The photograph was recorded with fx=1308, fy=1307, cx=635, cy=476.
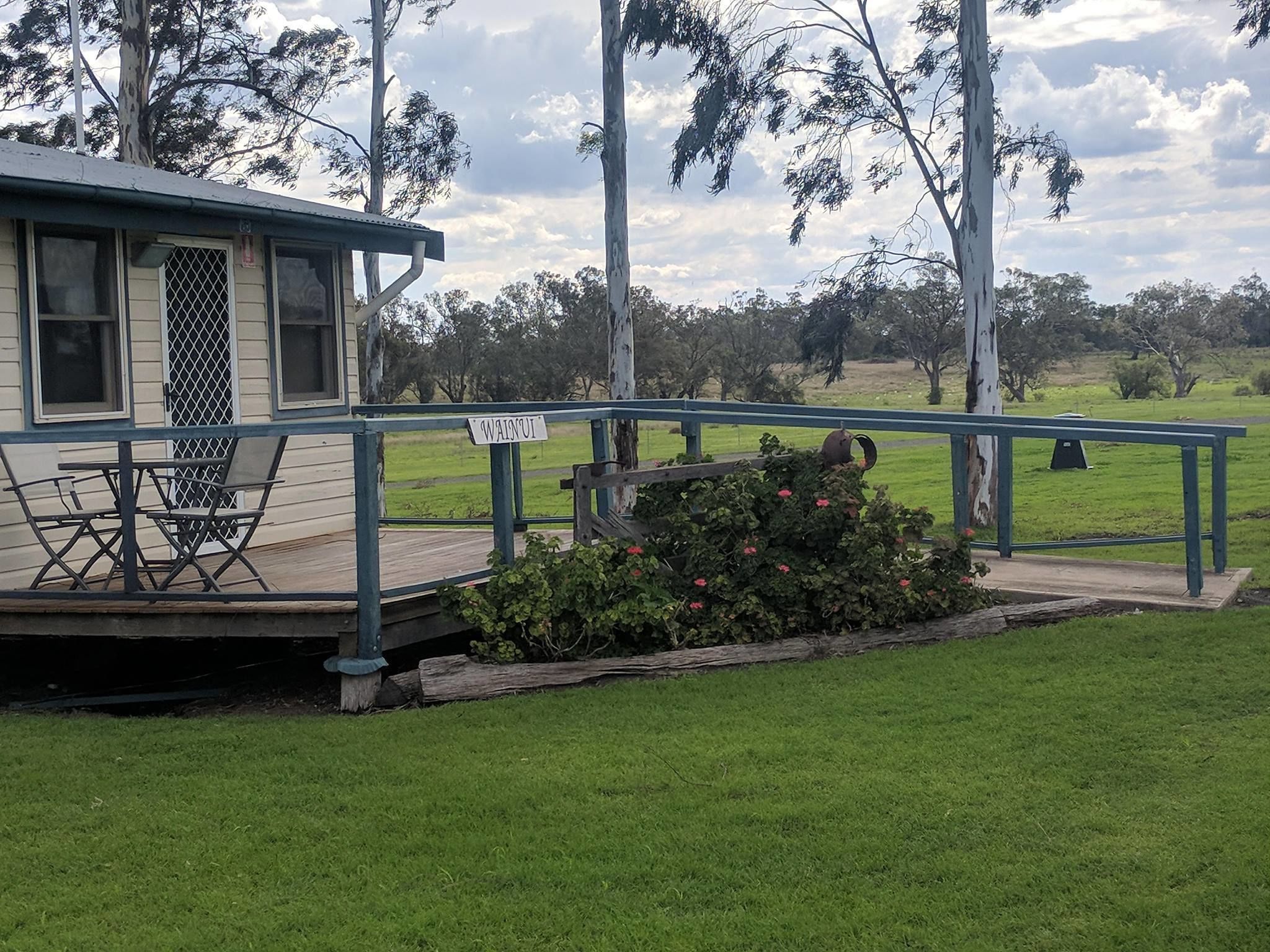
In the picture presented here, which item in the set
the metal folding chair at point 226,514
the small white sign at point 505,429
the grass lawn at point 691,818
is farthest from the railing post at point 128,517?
the small white sign at point 505,429

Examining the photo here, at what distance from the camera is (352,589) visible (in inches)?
288

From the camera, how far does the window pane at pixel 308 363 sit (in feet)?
32.1

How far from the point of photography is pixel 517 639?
22.7ft

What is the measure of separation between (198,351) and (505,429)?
306 cm

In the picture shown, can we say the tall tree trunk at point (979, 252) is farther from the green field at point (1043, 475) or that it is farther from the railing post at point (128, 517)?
the railing post at point (128, 517)

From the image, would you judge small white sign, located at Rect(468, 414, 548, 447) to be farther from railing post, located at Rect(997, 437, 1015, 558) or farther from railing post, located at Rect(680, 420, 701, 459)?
railing post, located at Rect(997, 437, 1015, 558)

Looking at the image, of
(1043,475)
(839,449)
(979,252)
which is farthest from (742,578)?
(1043,475)

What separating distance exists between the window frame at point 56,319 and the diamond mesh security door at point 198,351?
302mm

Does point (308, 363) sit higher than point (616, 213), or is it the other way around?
point (616, 213)

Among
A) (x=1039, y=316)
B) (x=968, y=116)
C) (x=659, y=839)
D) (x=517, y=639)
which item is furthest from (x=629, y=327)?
Result: (x=1039, y=316)

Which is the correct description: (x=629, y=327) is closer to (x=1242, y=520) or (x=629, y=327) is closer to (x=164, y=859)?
(x=1242, y=520)

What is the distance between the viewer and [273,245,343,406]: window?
9.65m

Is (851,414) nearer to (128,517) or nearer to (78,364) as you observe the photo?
(128,517)

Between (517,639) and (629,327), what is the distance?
11868 millimetres
